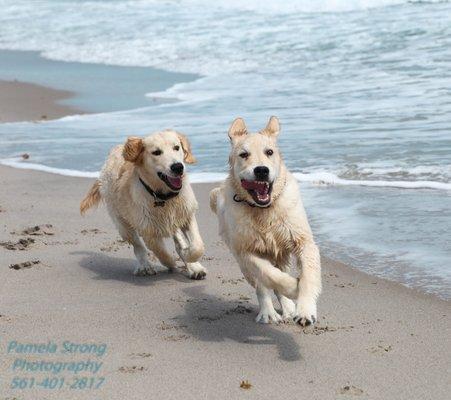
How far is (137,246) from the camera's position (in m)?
6.87

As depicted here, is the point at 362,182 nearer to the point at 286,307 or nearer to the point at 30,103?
the point at 286,307

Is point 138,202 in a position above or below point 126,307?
above

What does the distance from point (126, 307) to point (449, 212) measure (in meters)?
2.92

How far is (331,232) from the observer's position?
7.13m

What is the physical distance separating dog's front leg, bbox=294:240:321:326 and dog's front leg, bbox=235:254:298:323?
0.08m

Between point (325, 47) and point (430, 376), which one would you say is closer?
point (430, 376)

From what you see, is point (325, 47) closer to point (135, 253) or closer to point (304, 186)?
point (304, 186)

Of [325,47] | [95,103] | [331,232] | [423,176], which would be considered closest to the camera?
Result: [331,232]

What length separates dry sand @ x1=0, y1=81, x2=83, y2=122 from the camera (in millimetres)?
14391

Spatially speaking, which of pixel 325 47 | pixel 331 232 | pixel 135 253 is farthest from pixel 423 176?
pixel 325 47

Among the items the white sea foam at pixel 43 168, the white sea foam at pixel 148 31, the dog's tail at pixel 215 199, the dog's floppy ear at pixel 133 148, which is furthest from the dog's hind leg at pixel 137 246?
the white sea foam at pixel 148 31

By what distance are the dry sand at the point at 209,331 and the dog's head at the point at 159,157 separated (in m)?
0.68

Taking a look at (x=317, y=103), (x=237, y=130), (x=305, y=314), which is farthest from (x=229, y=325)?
(x=317, y=103)

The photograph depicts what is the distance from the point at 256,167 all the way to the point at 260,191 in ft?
0.51
